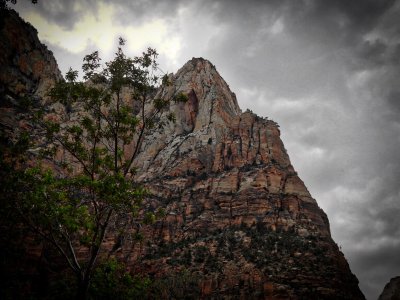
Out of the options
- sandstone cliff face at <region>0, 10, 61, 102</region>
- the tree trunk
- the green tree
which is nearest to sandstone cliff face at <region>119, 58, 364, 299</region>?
the green tree

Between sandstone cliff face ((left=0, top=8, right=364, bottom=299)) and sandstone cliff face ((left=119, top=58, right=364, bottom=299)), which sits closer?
sandstone cliff face ((left=119, top=58, right=364, bottom=299))

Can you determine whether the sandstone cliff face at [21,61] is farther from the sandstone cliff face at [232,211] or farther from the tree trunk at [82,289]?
the tree trunk at [82,289]

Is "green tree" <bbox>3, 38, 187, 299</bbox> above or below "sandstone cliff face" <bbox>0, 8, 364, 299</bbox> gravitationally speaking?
below

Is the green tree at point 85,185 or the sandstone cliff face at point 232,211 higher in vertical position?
the sandstone cliff face at point 232,211

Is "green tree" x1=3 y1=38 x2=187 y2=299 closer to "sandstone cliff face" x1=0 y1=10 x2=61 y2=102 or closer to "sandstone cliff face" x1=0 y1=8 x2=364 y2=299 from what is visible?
"sandstone cliff face" x1=0 y1=8 x2=364 y2=299

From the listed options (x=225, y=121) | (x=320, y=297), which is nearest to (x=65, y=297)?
(x=320, y=297)

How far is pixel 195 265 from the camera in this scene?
6056 cm

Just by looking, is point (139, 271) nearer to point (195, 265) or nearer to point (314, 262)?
point (195, 265)

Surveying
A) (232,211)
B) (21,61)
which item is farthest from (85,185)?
(21,61)

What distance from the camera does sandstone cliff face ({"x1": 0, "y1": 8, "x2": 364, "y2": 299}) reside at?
184 feet

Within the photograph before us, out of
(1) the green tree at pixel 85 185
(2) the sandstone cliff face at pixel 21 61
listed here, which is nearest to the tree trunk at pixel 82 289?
(1) the green tree at pixel 85 185

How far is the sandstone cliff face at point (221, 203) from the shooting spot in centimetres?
5605

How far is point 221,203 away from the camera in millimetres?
80500

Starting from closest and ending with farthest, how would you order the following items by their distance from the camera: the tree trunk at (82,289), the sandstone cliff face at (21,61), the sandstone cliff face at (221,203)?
the tree trunk at (82,289) → the sandstone cliff face at (221,203) → the sandstone cliff face at (21,61)
